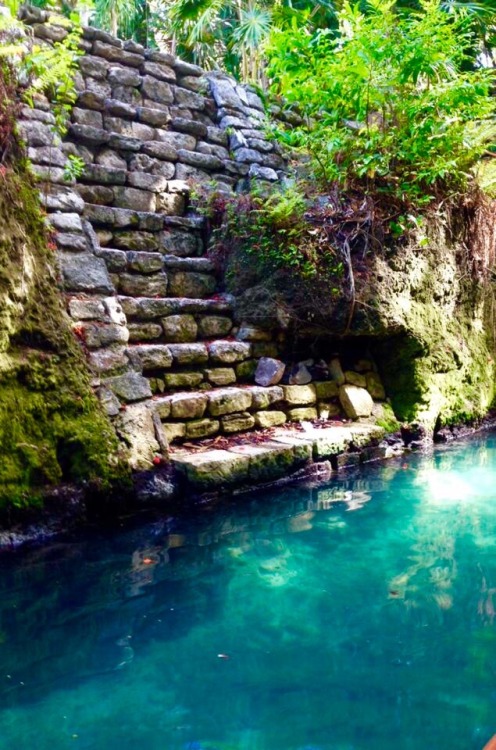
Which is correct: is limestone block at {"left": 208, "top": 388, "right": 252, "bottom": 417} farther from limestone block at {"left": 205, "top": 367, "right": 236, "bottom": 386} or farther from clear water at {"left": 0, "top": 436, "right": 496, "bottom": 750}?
clear water at {"left": 0, "top": 436, "right": 496, "bottom": 750}

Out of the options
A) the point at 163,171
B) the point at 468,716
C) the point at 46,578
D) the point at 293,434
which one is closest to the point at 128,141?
the point at 163,171

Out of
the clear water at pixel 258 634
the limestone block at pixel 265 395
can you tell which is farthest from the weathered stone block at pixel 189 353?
the clear water at pixel 258 634

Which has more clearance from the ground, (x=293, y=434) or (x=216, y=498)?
(x=293, y=434)

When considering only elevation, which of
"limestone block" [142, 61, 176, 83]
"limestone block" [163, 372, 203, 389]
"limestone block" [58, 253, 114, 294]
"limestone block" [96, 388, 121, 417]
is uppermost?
"limestone block" [142, 61, 176, 83]

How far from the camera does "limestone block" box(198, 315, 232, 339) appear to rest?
5438mm

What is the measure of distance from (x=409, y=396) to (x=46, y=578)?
434cm

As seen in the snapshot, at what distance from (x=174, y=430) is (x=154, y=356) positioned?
0.67 metres

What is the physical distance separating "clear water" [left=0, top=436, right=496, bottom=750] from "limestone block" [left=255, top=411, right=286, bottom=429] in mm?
1228

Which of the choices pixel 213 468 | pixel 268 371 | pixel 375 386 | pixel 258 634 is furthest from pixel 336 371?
pixel 258 634

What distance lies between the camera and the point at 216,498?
414 centimetres

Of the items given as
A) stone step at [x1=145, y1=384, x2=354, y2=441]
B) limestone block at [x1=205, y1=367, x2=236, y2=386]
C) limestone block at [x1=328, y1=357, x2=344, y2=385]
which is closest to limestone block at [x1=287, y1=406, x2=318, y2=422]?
stone step at [x1=145, y1=384, x2=354, y2=441]

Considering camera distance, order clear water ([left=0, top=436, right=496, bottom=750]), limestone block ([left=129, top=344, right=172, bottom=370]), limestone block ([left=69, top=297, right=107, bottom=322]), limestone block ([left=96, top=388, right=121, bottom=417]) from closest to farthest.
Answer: clear water ([left=0, top=436, right=496, bottom=750]) < limestone block ([left=96, top=388, right=121, bottom=417]) < limestone block ([left=69, top=297, right=107, bottom=322]) < limestone block ([left=129, top=344, right=172, bottom=370])

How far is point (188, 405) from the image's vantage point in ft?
15.1

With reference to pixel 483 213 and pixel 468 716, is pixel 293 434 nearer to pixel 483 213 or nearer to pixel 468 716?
pixel 468 716
